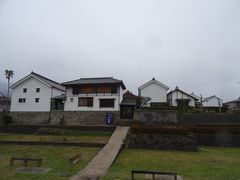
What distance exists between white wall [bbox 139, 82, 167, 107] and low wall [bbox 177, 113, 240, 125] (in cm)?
1223

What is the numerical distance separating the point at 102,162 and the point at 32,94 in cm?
2629

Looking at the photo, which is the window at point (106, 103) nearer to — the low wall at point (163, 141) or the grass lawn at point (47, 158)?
the low wall at point (163, 141)

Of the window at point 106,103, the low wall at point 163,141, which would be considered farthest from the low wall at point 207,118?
the low wall at point 163,141

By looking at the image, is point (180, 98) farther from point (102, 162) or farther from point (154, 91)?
point (102, 162)

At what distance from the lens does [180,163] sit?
1481 centimetres

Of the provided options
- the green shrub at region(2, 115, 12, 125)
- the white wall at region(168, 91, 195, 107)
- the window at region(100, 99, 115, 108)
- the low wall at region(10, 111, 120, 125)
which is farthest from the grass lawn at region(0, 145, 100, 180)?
the white wall at region(168, 91, 195, 107)

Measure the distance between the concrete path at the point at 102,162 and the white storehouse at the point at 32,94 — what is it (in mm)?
17954

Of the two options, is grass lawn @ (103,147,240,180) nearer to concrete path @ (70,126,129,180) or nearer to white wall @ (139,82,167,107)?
concrete path @ (70,126,129,180)

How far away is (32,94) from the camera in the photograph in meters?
36.7

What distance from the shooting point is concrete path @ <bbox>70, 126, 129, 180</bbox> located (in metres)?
11.3

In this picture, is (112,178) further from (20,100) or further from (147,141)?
(20,100)

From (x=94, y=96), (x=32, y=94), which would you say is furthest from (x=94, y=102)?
(x=32, y=94)

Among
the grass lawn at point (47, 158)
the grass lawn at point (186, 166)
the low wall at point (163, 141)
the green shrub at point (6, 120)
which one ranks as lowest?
the grass lawn at point (186, 166)

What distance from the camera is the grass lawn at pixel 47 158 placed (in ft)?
37.2
